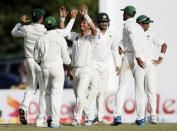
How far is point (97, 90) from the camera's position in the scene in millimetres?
25297

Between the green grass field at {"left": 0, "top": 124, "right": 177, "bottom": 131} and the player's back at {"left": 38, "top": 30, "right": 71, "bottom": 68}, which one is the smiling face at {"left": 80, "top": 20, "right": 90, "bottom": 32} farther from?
the green grass field at {"left": 0, "top": 124, "right": 177, "bottom": 131}

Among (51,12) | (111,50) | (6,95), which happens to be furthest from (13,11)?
(111,50)

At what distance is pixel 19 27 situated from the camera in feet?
81.4

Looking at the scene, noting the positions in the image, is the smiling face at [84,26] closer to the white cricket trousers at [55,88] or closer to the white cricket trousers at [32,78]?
the white cricket trousers at [32,78]

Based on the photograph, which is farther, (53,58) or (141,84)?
(141,84)

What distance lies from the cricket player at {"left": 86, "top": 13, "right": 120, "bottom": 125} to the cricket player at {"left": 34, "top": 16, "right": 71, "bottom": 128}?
1.71 m

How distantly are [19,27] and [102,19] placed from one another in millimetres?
1820

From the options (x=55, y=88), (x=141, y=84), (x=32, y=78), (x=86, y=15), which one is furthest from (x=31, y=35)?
(x=141, y=84)

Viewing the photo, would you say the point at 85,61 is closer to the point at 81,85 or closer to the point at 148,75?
the point at 81,85

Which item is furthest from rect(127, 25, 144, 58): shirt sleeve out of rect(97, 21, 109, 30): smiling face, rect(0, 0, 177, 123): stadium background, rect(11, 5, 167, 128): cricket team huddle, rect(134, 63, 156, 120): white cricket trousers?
rect(0, 0, 177, 123): stadium background

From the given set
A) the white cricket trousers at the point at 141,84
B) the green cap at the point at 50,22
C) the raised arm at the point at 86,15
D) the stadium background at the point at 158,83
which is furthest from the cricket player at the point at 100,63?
the stadium background at the point at 158,83

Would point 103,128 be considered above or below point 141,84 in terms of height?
below

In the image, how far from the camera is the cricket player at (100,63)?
81.9ft

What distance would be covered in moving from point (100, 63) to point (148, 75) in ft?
4.05
